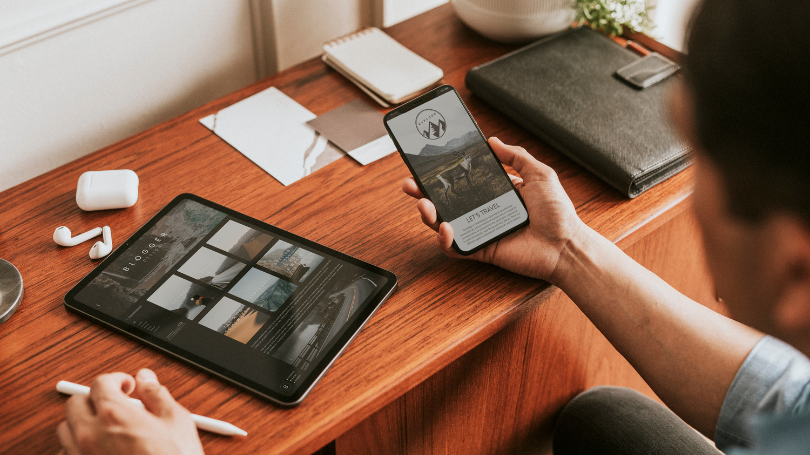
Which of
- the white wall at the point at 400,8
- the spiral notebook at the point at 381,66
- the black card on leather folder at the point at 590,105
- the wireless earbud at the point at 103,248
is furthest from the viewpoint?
the white wall at the point at 400,8

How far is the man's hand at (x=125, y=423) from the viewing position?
21.3 inches

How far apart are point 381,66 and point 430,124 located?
29 cm

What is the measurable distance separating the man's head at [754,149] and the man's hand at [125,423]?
0.46 meters

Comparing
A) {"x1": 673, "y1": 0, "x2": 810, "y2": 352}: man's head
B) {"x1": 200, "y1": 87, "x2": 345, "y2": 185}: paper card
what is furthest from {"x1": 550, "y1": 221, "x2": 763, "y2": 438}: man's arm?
{"x1": 200, "y1": 87, "x2": 345, "y2": 185}: paper card

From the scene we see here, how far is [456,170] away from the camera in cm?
77

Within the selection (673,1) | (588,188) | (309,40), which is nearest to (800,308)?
(588,188)

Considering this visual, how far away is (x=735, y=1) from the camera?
392 millimetres

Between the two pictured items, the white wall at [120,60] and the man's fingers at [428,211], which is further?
the white wall at [120,60]

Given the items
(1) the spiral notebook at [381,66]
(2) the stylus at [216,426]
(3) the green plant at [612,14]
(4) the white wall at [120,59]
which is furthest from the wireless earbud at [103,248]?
(3) the green plant at [612,14]

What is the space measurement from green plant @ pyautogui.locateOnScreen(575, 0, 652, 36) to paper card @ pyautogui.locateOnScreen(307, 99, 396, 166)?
15.5 inches

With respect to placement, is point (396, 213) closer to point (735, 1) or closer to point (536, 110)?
point (536, 110)

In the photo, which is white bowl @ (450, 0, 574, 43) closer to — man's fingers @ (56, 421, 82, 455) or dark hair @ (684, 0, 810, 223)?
dark hair @ (684, 0, 810, 223)

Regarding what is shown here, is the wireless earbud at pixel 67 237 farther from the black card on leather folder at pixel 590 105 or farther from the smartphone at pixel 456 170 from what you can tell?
the black card on leather folder at pixel 590 105

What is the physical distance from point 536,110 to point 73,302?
25.0 inches
